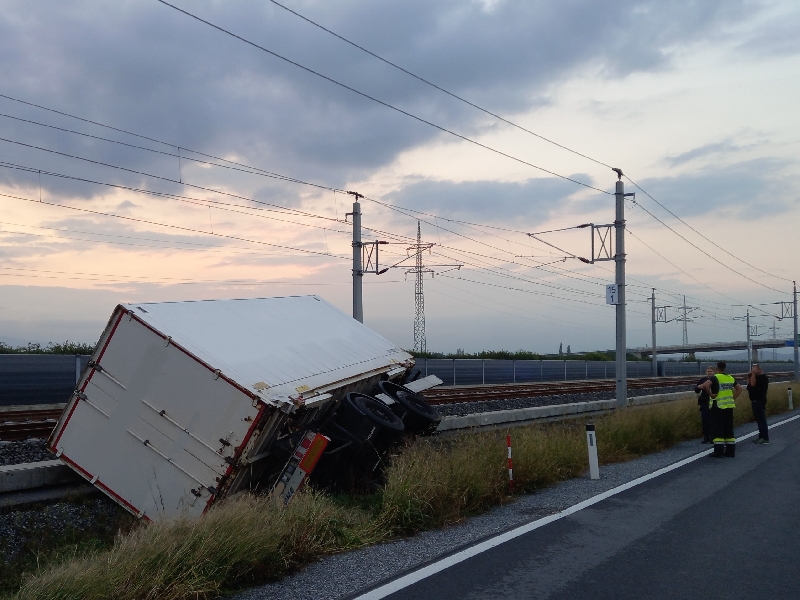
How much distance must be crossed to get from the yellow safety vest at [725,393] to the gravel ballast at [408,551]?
150 inches

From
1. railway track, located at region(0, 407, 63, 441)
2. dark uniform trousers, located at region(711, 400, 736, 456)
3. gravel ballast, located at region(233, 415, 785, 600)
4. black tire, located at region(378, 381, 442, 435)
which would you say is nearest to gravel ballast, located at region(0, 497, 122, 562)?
gravel ballast, located at region(233, 415, 785, 600)

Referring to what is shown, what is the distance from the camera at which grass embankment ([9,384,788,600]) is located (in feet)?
17.4

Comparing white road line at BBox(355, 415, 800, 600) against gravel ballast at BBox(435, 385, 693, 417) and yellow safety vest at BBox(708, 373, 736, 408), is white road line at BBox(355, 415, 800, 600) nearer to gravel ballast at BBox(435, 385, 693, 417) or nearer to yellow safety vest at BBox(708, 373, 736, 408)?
yellow safety vest at BBox(708, 373, 736, 408)

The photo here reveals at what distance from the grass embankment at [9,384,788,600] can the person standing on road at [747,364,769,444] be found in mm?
5548

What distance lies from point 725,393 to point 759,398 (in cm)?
252

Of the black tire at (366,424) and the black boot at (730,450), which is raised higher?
the black tire at (366,424)

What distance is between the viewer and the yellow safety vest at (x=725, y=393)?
13.9 metres

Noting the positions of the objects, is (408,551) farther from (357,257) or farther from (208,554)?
(357,257)

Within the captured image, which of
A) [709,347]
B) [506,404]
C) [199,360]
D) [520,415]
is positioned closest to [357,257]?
[506,404]

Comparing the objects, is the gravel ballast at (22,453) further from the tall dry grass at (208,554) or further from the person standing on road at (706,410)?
the person standing on road at (706,410)

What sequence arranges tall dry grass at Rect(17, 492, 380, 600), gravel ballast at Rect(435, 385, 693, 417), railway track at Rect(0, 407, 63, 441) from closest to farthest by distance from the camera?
tall dry grass at Rect(17, 492, 380, 600) → railway track at Rect(0, 407, 63, 441) → gravel ballast at Rect(435, 385, 693, 417)

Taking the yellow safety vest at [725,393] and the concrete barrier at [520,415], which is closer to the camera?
the yellow safety vest at [725,393]

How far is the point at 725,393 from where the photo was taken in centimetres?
1413

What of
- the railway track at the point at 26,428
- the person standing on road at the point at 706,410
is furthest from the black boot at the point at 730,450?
the railway track at the point at 26,428
